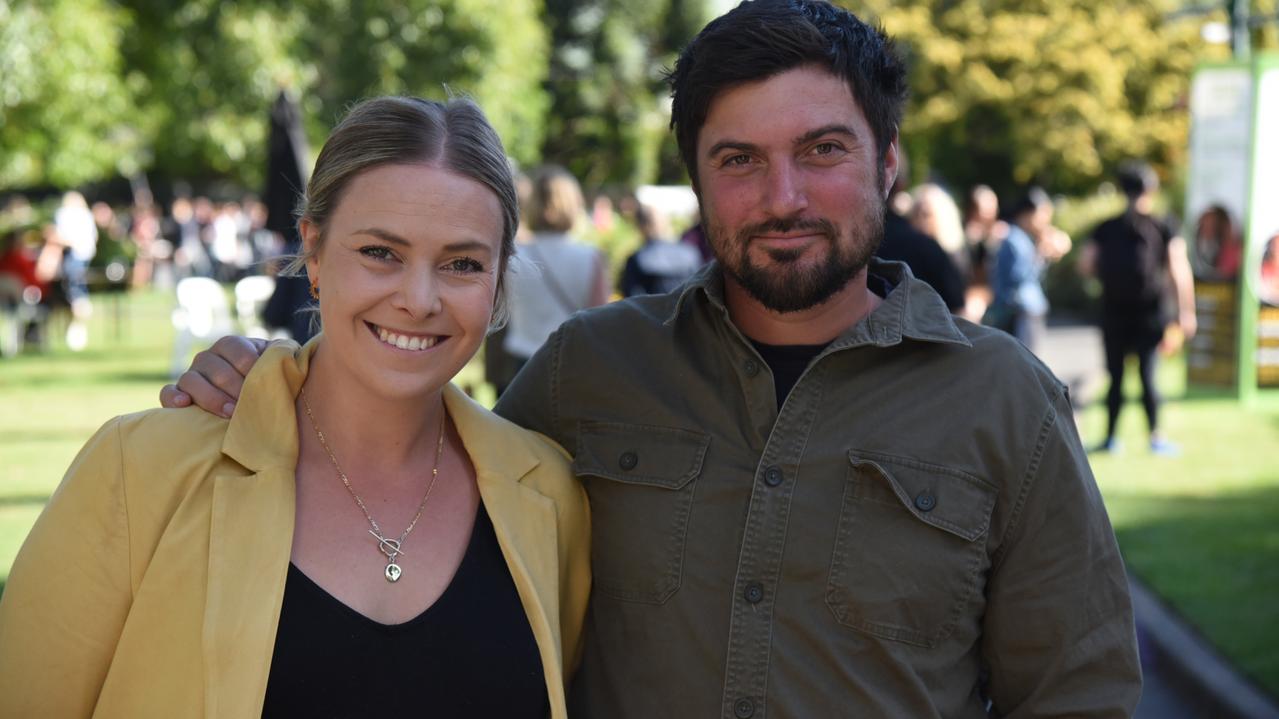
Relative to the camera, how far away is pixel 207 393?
280 centimetres

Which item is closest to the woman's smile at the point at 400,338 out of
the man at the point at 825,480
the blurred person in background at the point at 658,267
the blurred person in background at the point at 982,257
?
the man at the point at 825,480

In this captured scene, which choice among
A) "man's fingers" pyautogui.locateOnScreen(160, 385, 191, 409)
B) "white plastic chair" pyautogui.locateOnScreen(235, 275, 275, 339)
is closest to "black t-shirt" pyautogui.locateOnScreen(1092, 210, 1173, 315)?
"man's fingers" pyautogui.locateOnScreen(160, 385, 191, 409)

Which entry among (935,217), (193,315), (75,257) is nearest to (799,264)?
(935,217)

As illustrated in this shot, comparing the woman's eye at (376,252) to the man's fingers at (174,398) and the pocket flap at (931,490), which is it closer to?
the man's fingers at (174,398)

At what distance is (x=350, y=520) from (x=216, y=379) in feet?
1.31

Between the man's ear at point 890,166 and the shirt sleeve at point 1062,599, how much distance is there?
0.61m

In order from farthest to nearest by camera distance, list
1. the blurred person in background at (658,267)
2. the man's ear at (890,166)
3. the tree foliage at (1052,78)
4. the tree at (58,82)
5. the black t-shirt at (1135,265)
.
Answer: the tree foliage at (1052,78) → the tree at (58,82) → the black t-shirt at (1135,265) → the blurred person in background at (658,267) → the man's ear at (890,166)

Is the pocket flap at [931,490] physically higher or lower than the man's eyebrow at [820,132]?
lower

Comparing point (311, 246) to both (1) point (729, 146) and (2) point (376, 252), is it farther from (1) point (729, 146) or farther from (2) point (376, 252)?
(1) point (729, 146)

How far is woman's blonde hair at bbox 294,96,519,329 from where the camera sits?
Result: 2762mm

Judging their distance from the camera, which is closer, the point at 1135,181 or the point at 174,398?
the point at 174,398

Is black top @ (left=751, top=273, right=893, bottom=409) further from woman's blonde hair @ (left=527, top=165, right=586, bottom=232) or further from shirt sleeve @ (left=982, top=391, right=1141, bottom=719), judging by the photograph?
woman's blonde hair @ (left=527, top=165, right=586, bottom=232)

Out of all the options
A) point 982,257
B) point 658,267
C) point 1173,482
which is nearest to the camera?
point 658,267

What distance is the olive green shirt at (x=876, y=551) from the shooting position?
107 inches
